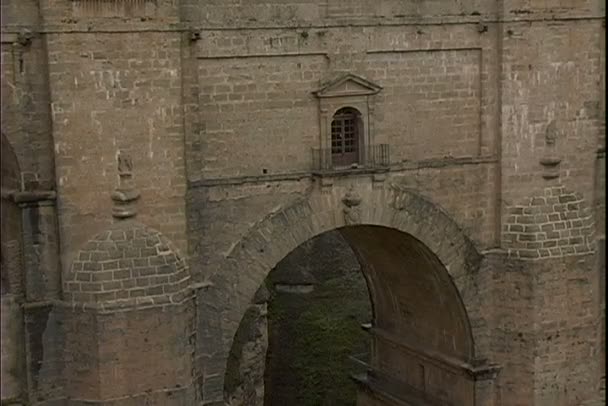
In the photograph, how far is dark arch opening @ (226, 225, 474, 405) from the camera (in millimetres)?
16781

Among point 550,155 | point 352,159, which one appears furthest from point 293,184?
point 550,155

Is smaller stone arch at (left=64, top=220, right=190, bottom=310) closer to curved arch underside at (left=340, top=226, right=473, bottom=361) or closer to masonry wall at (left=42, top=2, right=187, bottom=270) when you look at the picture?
masonry wall at (left=42, top=2, right=187, bottom=270)

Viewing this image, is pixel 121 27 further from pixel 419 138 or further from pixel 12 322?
pixel 419 138

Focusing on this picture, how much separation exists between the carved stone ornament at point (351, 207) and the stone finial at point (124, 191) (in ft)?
10.6

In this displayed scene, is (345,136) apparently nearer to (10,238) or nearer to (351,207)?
(351,207)

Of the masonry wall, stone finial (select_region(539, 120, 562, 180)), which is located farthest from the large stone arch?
stone finial (select_region(539, 120, 562, 180))

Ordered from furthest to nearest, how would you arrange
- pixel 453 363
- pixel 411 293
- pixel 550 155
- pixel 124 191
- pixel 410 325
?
pixel 410 325, pixel 411 293, pixel 453 363, pixel 550 155, pixel 124 191

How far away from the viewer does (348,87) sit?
15180 millimetres

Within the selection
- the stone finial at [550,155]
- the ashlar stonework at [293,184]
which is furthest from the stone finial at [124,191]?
the stone finial at [550,155]

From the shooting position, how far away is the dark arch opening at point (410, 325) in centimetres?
1678

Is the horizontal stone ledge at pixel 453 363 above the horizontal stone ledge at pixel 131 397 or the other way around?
the other way around

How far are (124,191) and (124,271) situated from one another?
3.29ft

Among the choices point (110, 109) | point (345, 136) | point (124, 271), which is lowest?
point (124, 271)

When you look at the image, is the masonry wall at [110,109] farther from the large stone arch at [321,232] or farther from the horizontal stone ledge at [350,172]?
the large stone arch at [321,232]
